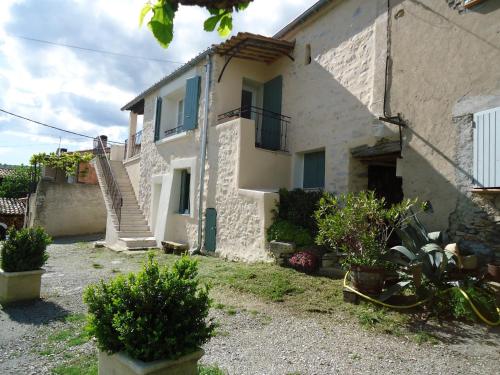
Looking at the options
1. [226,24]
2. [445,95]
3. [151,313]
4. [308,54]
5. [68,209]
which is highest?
[308,54]

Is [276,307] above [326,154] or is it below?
below

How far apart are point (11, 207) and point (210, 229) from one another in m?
17.7

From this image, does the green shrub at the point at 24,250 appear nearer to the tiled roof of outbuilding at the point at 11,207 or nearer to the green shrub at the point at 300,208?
the green shrub at the point at 300,208

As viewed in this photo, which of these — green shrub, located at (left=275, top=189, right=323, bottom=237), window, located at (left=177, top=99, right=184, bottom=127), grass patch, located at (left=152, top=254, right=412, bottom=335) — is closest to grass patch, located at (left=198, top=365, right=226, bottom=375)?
grass patch, located at (left=152, top=254, right=412, bottom=335)

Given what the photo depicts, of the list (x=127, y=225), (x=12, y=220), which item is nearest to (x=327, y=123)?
(x=127, y=225)

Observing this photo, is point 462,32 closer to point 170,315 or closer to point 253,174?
point 253,174

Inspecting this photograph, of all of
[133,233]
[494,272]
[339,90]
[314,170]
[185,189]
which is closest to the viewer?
[494,272]

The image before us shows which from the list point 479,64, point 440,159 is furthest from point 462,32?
point 440,159

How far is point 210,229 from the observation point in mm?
9734

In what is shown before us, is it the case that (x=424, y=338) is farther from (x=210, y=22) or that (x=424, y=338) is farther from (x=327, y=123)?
(x=327, y=123)

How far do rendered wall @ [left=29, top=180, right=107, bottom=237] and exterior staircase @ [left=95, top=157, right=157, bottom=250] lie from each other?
1.51 metres

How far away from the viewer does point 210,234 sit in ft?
31.9

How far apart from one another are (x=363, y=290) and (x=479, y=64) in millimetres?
3923

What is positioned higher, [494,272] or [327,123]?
[327,123]
